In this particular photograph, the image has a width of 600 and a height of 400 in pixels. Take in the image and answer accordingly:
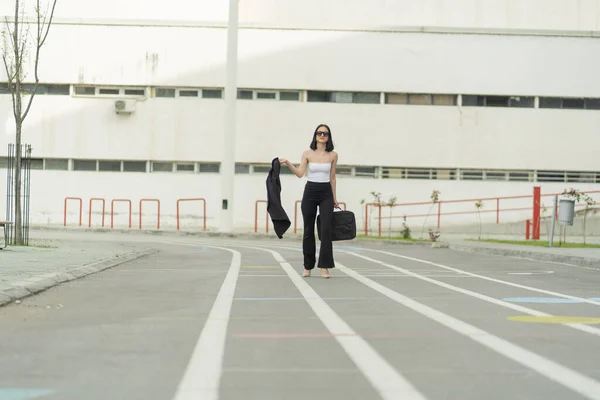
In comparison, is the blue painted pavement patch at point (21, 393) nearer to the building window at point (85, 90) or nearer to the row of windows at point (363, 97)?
the row of windows at point (363, 97)

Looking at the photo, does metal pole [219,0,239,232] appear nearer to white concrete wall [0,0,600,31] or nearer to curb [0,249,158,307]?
white concrete wall [0,0,600,31]

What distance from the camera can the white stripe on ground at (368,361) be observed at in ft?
15.9

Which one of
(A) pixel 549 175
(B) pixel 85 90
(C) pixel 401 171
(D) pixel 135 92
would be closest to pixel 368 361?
(C) pixel 401 171

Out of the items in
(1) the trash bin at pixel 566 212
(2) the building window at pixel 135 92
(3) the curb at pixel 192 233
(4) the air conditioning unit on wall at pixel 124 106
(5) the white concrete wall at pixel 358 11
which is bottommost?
(3) the curb at pixel 192 233

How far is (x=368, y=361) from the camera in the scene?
577cm

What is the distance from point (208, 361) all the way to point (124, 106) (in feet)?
104

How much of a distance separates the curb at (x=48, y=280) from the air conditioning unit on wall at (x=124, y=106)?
67.9ft

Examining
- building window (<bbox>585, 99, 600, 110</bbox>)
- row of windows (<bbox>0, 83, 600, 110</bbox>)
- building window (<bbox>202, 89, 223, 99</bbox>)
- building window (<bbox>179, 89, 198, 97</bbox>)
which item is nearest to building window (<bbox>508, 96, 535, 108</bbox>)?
row of windows (<bbox>0, 83, 600, 110</bbox>)

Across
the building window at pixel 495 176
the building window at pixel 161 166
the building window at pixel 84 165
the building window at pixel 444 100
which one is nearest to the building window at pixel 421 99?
the building window at pixel 444 100

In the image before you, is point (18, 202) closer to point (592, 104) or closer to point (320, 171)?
point (320, 171)

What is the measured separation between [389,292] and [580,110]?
28.6 meters

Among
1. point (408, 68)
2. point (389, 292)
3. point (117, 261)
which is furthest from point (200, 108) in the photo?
point (389, 292)

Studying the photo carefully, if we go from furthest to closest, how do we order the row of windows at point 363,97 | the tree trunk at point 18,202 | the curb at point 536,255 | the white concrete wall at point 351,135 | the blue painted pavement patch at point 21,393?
the row of windows at point 363,97 → the white concrete wall at point 351,135 → the tree trunk at point 18,202 → the curb at point 536,255 → the blue painted pavement patch at point 21,393

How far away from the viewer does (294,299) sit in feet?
31.9
